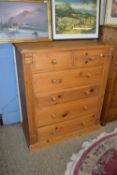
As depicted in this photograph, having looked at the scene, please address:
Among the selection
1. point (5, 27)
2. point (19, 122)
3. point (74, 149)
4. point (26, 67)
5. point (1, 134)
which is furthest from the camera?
point (19, 122)

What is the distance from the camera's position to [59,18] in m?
1.68

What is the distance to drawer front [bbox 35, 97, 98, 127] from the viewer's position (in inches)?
63.1

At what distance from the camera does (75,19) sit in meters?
1.75

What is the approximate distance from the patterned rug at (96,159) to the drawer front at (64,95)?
0.56 m

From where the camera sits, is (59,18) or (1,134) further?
(1,134)

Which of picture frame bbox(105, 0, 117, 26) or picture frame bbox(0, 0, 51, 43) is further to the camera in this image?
picture frame bbox(105, 0, 117, 26)

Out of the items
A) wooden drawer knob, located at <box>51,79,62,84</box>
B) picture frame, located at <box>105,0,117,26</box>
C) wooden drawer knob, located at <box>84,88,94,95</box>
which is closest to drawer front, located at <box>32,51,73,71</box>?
wooden drawer knob, located at <box>51,79,62,84</box>

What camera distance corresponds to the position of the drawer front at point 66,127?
170cm

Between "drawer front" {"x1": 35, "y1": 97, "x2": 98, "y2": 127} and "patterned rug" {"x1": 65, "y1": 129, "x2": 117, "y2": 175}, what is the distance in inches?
14.5

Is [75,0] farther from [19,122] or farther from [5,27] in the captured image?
[19,122]

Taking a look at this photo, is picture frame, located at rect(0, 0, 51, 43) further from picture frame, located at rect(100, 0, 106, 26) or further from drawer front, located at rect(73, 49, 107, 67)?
picture frame, located at rect(100, 0, 106, 26)

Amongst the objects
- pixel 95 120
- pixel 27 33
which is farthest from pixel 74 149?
pixel 27 33

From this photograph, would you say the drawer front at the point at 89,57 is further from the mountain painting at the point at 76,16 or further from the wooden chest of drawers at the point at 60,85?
the mountain painting at the point at 76,16

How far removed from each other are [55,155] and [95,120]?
2.13 ft
